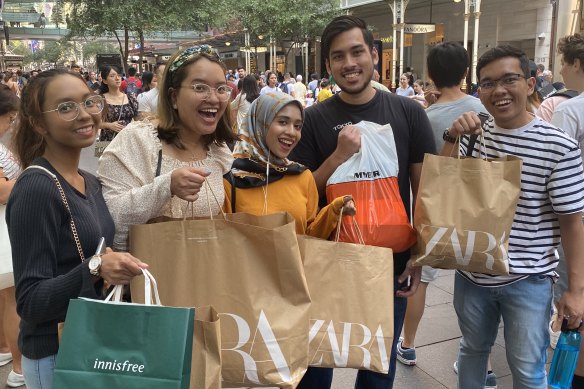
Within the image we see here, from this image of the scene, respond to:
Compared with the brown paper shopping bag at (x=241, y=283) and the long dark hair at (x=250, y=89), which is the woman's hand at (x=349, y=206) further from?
the long dark hair at (x=250, y=89)

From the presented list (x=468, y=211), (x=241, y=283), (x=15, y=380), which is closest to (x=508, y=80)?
(x=468, y=211)

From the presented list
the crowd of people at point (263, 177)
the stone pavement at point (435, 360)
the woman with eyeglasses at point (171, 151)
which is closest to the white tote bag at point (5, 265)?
the crowd of people at point (263, 177)

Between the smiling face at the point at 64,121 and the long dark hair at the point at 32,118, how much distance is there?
18 millimetres

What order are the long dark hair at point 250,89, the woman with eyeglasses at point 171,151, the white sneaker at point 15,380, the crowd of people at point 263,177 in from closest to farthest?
the crowd of people at point 263,177 → the woman with eyeglasses at point 171,151 → the white sneaker at point 15,380 → the long dark hair at point 250,89

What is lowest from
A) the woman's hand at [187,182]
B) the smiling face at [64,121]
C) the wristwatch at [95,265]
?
the wristwatch at [95,265]

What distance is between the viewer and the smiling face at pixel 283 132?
7.03 feet

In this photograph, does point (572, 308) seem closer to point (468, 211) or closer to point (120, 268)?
point (468, 211)

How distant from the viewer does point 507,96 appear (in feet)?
7.41

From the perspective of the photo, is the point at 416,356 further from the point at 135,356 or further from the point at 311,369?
the point at 135,356

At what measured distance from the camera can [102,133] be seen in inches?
278

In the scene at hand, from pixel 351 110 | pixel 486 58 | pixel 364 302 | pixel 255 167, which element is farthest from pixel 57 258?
pixel 486 58

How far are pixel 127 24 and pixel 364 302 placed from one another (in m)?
24.0

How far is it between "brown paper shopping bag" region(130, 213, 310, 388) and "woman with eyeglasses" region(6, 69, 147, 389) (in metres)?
0.18

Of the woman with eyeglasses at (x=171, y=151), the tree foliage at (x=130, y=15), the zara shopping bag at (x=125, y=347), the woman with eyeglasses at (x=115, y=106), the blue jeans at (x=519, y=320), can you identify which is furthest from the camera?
the tree foliage at (x=130, y=15)
